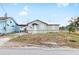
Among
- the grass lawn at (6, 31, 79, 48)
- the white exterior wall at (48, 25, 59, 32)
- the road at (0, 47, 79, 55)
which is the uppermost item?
the white exterior wall at (48, 25, 59, 32)

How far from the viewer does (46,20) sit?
3.32m

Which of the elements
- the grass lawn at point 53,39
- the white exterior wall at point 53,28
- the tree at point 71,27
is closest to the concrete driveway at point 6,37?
the grass lawn at point 53,39

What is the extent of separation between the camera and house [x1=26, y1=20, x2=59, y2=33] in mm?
3336

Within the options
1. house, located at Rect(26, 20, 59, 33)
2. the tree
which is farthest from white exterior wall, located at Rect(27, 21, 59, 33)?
the tree

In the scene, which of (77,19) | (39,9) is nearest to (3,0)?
(39,9)

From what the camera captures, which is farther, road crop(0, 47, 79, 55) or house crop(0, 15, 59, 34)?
house crop(0, 15, 59, 34)

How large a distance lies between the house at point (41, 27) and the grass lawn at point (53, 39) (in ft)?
0.17

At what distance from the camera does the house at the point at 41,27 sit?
334 centimetres

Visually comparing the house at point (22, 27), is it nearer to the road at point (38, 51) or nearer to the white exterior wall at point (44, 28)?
the white exterior wall at point (44, 28)

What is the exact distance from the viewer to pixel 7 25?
132 inches

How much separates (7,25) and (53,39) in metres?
0.62

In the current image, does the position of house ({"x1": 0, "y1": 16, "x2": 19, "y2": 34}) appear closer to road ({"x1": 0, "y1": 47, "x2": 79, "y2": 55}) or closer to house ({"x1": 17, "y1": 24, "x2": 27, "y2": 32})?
house ({"x1": 17, "y1": 24, "x2": 27, "y2": 32})

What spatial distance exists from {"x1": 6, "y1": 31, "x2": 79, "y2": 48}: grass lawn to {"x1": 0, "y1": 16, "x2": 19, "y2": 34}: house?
132 millimetres

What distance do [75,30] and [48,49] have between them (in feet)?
1.42
